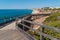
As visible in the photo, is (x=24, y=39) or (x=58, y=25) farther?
(x=58, y=25)

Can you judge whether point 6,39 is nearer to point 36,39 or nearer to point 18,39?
point 18,39

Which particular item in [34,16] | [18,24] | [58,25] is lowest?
[34,16]

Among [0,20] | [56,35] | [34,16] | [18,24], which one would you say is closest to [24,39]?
[56,35]

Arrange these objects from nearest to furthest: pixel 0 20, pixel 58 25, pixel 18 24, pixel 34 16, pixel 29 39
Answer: pixel 29 39, pixel 58 25, pixel 18 24, pixel 0 20, pixel 34 16

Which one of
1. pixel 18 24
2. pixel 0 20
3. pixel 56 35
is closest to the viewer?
pixel 56 35

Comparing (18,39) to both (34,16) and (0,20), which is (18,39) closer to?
(0,20)

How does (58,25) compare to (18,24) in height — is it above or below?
above

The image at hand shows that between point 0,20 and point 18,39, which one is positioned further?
point 0,20

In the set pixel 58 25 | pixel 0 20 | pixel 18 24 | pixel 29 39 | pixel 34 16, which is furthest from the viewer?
pixel 34 16

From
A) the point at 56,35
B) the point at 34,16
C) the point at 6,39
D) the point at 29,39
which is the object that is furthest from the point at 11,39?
the point at 34,16
